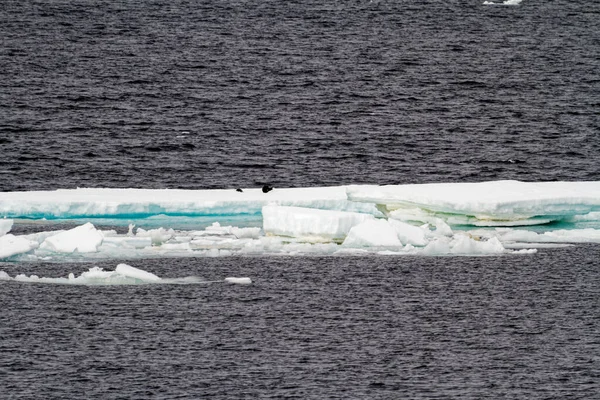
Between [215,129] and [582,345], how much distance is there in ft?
89.8

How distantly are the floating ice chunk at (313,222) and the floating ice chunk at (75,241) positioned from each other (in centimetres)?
251

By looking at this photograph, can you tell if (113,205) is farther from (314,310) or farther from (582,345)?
(582,345)

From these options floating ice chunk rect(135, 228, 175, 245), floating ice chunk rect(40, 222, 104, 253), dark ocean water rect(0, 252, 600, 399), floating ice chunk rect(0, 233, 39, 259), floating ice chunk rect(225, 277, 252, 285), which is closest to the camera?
dark ocean water rect(0, 252, 600, 399)

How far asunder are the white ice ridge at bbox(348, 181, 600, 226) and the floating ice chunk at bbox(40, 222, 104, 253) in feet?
14.5

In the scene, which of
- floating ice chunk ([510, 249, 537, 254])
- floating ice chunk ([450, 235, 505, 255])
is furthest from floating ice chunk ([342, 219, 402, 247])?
floating ice chunk ([510, 249, 537, 254])

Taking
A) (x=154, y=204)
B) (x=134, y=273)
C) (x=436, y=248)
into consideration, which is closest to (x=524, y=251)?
(x=436, y=248)

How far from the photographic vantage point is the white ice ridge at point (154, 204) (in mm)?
20109

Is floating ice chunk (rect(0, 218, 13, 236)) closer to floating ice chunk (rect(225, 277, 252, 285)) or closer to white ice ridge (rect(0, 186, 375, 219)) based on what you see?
white ice ridge (rect(0, 186, 375, 219))

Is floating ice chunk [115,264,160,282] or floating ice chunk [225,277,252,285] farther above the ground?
floating ice chunk [115,264,160,282]

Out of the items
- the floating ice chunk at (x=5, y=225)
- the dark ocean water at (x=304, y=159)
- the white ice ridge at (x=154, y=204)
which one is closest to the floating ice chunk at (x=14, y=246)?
the dark ocean water at (x=304, y=159)

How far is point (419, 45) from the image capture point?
63531mm

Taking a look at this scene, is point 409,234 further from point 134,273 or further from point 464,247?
point 134,273

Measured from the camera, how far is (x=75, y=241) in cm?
1669

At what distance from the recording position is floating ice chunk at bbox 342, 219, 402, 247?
17.0 metres
